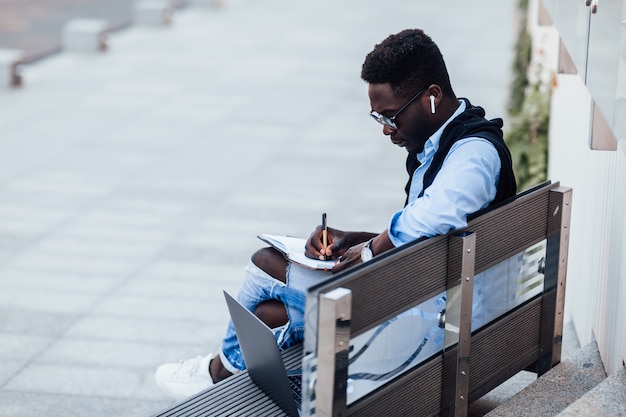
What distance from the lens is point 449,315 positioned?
3.53 metres

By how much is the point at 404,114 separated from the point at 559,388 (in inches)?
49.8

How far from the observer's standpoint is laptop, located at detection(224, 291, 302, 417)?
3.57 meters

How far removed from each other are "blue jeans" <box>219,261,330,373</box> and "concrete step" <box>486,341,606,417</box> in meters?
0.84

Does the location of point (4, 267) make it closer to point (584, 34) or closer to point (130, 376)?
point (130, 376)

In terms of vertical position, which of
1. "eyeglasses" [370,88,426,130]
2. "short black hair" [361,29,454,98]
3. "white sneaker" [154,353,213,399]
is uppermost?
"short black hair" [361,29,454,98]

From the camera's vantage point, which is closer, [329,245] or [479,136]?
[479,136]

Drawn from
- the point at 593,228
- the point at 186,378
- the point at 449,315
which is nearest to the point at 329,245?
the point at 449,315

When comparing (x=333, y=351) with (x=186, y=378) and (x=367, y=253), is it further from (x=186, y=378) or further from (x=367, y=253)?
(x=186, y=378)

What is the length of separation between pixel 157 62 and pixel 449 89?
10927 mm

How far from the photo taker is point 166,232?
25.1 ft

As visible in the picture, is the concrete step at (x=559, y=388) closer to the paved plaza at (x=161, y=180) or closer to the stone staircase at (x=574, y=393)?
the stone staircase at (x=574, y=393)

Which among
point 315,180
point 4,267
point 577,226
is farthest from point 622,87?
point 315,180

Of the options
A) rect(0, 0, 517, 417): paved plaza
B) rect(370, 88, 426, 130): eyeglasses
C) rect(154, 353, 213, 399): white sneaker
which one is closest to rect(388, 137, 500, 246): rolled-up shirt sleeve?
rect(370, 88, 426, 130): eyeglasses

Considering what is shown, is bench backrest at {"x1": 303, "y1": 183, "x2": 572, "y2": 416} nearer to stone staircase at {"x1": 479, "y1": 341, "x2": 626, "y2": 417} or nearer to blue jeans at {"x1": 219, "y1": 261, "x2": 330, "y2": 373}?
stone staircase at {"x1": 479, "y1": 341, "x2": 626, "y2": 417}
